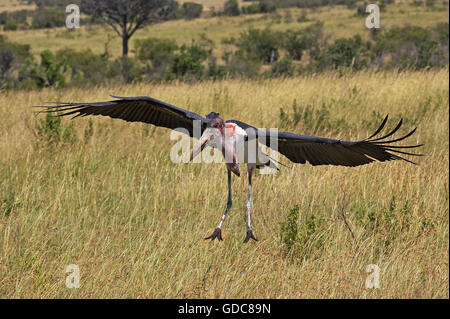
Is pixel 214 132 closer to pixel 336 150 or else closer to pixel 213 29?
pixel 336 150

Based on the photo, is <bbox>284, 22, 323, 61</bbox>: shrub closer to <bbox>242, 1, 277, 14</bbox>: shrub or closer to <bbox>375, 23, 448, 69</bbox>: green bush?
<bbox>375, 23, 448, 69</bbox>: green bush

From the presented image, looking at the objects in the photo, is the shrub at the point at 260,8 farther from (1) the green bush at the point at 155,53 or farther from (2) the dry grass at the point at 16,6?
(1) the green bush at the point at 155,53

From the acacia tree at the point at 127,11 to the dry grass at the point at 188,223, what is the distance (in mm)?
23395

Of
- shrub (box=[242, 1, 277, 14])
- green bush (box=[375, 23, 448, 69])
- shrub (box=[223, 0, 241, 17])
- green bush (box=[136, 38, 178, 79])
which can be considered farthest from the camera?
shrub (box=[242, 1, 277, 14])

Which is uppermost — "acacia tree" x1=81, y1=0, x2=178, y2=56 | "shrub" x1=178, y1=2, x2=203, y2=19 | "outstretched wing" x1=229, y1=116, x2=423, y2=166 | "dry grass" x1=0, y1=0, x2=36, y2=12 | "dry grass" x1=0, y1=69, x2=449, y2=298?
"dry grass" x1=0, y1=0, x2=36, y2=12

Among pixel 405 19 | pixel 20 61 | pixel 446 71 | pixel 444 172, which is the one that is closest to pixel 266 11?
pixel 405 19

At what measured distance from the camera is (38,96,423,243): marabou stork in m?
2.72

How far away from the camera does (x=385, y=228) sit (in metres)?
4.57

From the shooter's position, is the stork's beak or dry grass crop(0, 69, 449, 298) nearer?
the stork's beak

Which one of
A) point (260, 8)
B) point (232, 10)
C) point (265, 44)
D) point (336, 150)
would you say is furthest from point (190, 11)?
point (336, 150)

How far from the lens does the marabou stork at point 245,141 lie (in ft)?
8.91

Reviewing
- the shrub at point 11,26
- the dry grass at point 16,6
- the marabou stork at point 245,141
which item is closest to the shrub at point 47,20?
the shrub at point 11,26

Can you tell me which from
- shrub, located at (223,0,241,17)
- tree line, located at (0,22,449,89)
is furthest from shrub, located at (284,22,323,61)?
shrub, located at (223,0,241,17)

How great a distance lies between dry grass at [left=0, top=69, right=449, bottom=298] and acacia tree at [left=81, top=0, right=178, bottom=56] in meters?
23.4
